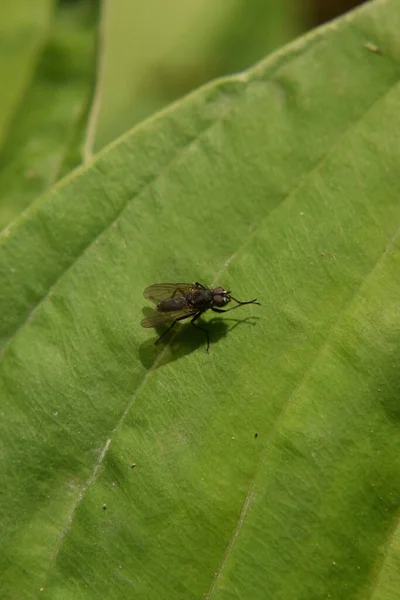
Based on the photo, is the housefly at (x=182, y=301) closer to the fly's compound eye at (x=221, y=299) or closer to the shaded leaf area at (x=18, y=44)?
the fly's compound eye at (x=221, y=299)

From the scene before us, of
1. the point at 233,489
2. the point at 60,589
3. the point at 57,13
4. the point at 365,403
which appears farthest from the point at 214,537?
the point at 57,13

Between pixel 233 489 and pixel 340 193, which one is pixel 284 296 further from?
pixel 233 489

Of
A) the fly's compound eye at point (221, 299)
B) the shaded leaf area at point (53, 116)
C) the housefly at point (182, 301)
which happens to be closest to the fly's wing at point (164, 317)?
the housefly at point (182, 301)

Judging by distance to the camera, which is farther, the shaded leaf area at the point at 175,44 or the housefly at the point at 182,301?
the shaded leaf area at the point at 175,44

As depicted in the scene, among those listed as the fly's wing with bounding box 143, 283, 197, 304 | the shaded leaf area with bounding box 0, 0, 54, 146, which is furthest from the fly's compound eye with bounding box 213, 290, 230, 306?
the shaded leaf area with bounding box 0, 0, 54, 146

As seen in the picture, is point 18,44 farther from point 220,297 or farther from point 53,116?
point 220,297

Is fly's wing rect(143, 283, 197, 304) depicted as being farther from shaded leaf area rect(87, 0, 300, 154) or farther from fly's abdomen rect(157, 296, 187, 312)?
shaded leaf area rect(87, 0, 300, 154)

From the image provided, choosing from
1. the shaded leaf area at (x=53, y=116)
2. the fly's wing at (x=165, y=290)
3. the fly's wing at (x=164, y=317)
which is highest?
the shaded leaf area at (x=53, y=116)
